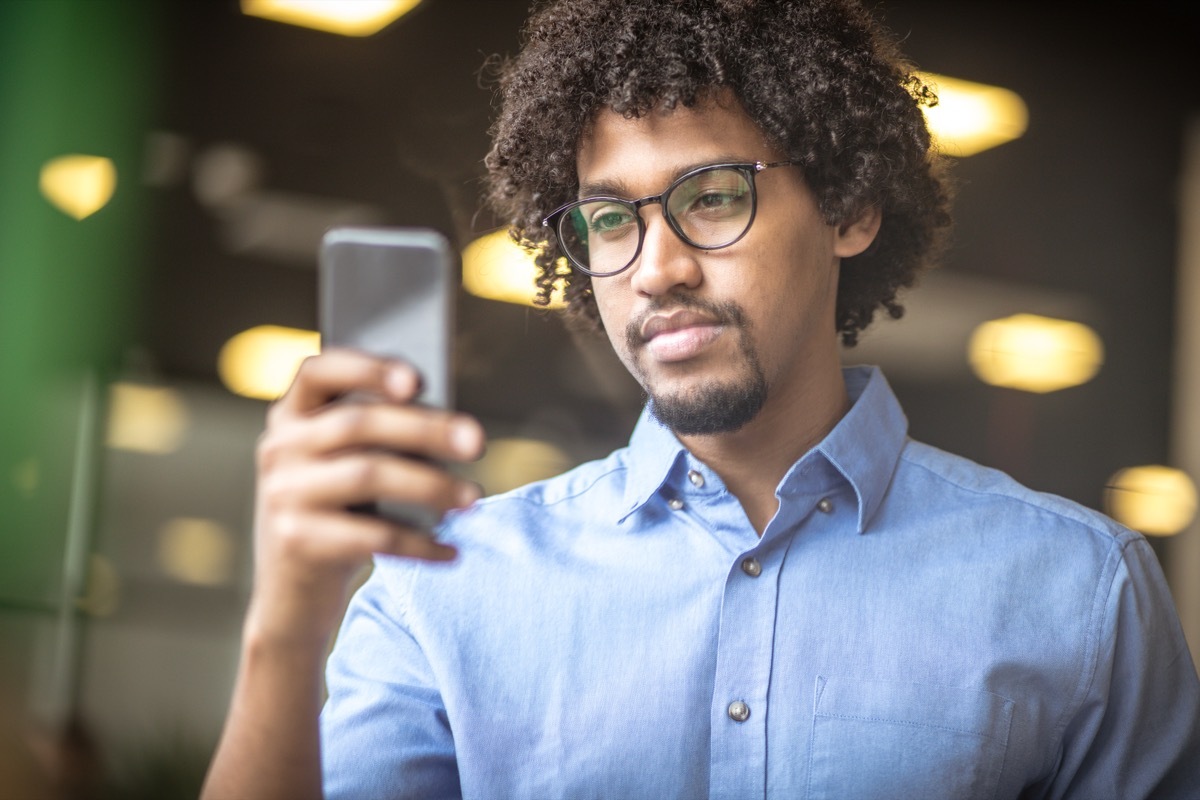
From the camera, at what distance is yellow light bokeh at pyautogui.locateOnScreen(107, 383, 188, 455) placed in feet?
9.41

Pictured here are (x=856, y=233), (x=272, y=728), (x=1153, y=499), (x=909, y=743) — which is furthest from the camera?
(x=1153, y=499)

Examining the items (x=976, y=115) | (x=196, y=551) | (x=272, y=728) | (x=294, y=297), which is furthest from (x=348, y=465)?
(x=976, y=115)

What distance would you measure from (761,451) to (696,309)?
22cm

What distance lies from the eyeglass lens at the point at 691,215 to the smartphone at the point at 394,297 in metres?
0.61

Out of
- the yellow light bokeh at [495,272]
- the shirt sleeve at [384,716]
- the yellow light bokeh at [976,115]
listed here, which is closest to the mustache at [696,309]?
the shirt sleeve at [384,716]

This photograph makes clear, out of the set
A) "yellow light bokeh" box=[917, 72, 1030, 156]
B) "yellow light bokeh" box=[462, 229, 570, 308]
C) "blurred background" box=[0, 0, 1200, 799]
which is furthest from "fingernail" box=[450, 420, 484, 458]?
"yellow light bokeh" box=[917, 72, 1030, 156]

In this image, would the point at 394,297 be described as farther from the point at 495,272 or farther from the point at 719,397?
the point at 495,272

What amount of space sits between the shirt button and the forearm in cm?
48

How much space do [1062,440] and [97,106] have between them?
110 inches

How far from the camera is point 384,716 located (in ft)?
4.47

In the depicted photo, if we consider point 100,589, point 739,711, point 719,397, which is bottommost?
point 100,589

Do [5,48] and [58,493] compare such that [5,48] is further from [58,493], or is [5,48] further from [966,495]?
[966,495]

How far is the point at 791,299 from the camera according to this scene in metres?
1.49

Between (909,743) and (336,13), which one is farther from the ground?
(336,13)
